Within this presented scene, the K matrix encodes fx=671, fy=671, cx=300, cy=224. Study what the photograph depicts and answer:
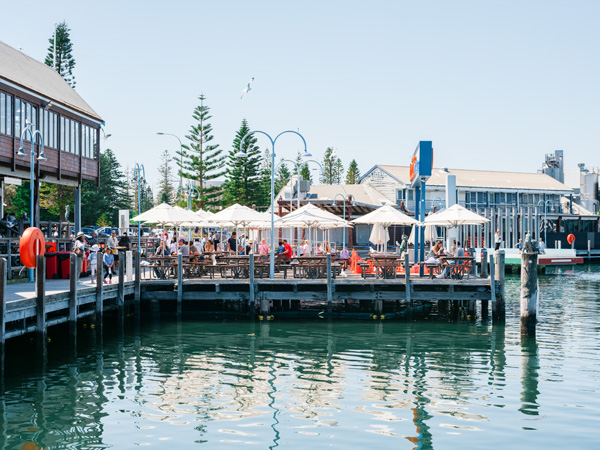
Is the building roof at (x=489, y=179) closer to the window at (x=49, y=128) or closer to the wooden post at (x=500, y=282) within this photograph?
the window at (x=49, y=128)

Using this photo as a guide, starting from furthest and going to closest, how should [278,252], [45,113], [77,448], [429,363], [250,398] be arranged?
[45,113], [278,252], [429,363], [250,398], [77,448]

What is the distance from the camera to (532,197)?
73.8m

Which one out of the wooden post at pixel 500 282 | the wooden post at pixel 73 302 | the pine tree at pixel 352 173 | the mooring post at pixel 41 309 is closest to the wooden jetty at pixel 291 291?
the wooden post at pixel 500 282

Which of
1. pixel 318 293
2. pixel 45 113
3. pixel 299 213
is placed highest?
pixel 45 113

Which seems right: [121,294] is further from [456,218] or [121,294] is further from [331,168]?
[331,168]

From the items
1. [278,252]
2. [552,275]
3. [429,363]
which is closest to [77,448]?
[429,363]

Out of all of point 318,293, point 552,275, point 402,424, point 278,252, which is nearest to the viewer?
point 402,424

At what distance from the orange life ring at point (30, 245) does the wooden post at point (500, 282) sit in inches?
572

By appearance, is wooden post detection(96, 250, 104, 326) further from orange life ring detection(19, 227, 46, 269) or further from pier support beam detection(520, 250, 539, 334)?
pier support beam detection(520, 250, 539, 334)

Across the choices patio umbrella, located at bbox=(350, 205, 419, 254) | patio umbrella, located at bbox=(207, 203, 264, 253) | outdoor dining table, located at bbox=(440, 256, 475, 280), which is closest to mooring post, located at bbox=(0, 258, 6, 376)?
patio umbrella, located at bbox=(207, 203, 264, 253)

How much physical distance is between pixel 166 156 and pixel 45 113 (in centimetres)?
9352

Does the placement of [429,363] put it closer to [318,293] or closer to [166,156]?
[318,293]

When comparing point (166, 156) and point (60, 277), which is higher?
point (166, 156)

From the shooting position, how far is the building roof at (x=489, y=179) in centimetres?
6862
